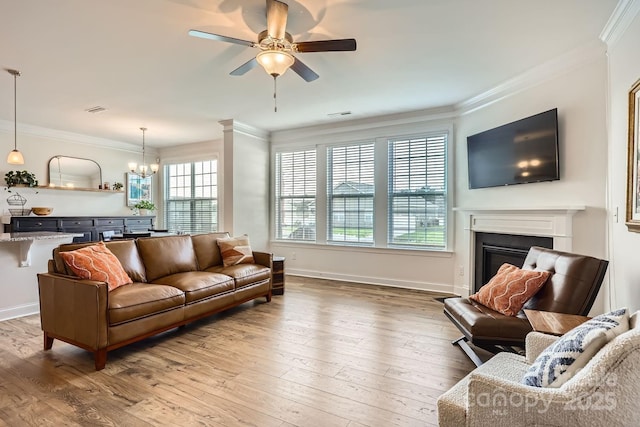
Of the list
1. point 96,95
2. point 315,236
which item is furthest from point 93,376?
point 315,236

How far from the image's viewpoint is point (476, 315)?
2.43m

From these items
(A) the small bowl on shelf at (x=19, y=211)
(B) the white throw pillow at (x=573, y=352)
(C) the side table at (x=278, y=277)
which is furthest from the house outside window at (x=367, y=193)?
(A) the small bowl on shelf at (x=19, y=211)

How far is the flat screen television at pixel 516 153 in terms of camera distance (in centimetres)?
332

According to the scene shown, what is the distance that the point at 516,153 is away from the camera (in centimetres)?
367

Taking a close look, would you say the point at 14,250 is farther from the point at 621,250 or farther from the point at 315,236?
the point at 621,250

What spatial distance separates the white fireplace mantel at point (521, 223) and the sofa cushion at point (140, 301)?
11.9ft

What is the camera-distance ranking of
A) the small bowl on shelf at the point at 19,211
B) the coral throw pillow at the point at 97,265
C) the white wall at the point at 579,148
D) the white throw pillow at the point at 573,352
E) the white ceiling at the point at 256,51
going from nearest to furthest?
1. the white throw pillow at the point at 573,352
2. the white ceiling at the point at 256,51
3. the coral throw pillow at the point at 97,265
4. the white wall at the point at 579,148
5. the small bowl on shelf at the point at 19,211

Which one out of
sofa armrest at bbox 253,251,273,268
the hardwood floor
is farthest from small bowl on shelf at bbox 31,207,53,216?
sofa armrest at bbox 253,251,273,268

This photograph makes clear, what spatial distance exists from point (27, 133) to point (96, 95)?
8.59 ft

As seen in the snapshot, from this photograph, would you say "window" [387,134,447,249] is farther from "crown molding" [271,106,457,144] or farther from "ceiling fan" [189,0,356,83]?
"ceiling fan" [189,0,356,83]

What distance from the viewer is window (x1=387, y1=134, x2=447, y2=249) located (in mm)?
4910

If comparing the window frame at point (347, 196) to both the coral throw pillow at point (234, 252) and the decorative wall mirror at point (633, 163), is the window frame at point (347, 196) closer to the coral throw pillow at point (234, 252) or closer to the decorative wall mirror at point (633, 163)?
the coral throw pillow at point (234, 252)

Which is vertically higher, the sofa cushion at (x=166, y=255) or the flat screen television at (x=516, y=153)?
the flat screen television at (x=516, y=153)

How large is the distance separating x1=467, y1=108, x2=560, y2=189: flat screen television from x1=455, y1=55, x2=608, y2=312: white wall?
0.10m
